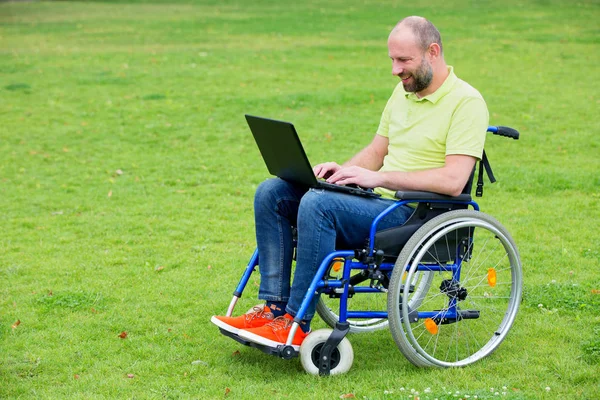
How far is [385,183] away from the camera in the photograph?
409 centimetres

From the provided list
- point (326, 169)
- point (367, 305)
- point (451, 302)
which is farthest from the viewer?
point (367, 305)

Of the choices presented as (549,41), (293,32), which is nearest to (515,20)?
(549,41)

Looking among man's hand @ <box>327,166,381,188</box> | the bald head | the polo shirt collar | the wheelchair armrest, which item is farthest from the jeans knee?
the bald head

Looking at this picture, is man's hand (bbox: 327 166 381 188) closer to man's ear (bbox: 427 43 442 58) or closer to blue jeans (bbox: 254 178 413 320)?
blue jeans (bbox: 254 178 413 320)

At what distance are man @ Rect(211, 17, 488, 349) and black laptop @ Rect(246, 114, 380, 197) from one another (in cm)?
5

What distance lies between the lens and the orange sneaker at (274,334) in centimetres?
395

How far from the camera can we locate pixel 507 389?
3.82 meters

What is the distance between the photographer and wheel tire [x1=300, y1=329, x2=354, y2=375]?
13.0 feet

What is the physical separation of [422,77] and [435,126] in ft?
0.82

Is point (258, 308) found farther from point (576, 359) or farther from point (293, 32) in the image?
point (293, 32)

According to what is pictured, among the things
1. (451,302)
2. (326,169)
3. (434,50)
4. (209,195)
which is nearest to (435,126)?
(434,50)

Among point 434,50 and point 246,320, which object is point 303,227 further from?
point 434,50

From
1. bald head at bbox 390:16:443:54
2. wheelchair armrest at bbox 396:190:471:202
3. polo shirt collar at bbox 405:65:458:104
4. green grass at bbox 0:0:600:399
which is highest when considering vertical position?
bald head at bbox 390:16:443:54

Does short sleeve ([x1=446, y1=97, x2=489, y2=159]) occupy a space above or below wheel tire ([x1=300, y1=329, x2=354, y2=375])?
above
